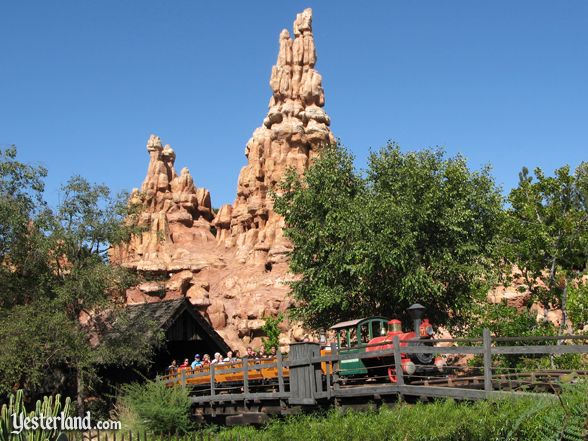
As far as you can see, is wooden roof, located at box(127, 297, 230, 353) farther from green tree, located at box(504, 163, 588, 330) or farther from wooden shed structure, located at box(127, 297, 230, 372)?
green tree, located at box(504, 163, 588, 330)

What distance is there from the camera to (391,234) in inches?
1083

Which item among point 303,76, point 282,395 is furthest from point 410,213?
point 303,76

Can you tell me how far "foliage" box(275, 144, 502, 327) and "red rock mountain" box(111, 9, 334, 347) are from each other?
22.4m

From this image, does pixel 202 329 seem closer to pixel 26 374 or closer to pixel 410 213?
pixel 26 374

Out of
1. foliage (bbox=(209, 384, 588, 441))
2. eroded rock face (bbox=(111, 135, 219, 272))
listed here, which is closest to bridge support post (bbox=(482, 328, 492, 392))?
foliage (bbox=(209, 384, 588, 441))

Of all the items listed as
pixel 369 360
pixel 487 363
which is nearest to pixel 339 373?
pixel 369 360

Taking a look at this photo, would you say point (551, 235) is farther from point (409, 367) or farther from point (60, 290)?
point (60, 290)

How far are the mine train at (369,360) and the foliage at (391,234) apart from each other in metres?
7.92

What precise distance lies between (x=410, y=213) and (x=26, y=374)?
54.5 feet

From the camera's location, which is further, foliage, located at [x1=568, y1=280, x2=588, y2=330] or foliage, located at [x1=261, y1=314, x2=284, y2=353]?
foliage, located at [x1=261, y1=314, x2=284, y2=353]

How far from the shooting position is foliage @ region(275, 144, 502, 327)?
27594 millimetres

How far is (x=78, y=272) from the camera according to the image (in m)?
25.9

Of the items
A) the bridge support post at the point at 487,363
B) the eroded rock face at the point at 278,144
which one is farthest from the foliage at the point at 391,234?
the eroded rock face at the point at 278,144

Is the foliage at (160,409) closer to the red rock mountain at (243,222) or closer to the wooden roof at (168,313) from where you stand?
the wooden roof at (168,313)
